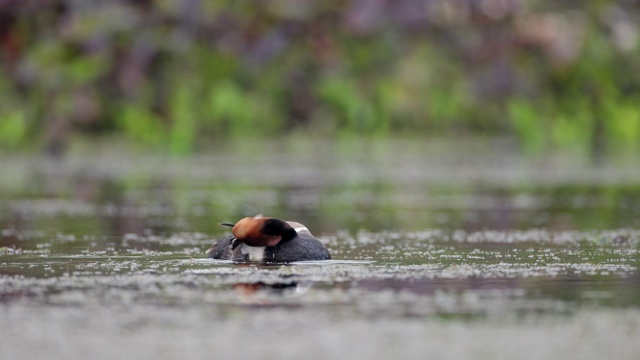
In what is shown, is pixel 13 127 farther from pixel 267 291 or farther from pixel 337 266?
pixel 267 291

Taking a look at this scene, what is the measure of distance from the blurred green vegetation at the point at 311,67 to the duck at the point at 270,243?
9681 mm

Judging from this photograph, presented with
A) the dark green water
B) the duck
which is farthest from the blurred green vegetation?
the duck

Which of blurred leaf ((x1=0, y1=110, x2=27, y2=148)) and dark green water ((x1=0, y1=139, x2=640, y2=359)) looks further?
blurred leaf ((x1=0, y1=110, x2=27, y2=148))

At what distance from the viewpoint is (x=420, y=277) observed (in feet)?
22.1

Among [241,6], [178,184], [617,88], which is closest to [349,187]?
[178,184]

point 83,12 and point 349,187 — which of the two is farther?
point 83,12

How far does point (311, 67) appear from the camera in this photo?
18.2 meters

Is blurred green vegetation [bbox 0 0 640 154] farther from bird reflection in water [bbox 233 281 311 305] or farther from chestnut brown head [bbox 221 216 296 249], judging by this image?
bird reflection in water [bbox 233 281 311 305]

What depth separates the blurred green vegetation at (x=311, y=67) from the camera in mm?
17156

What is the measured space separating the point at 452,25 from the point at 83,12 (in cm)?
383

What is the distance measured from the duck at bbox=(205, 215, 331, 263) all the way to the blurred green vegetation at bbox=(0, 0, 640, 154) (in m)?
9.68

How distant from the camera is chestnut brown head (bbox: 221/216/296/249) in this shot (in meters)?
7.27

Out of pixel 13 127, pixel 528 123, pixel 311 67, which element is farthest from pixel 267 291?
pixel 528 123

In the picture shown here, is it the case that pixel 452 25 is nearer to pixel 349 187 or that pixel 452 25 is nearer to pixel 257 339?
pixel 349 187
